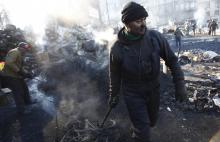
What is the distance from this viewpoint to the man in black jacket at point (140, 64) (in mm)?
3555

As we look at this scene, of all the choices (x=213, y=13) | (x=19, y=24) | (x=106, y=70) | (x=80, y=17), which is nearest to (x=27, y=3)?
(x=19, y=24)

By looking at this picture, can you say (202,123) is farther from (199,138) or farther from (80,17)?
(80,17)

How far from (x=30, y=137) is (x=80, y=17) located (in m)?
32.8

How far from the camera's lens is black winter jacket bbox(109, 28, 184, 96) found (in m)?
3.60

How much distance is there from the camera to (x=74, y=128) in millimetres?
5812

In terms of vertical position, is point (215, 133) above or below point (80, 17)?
below

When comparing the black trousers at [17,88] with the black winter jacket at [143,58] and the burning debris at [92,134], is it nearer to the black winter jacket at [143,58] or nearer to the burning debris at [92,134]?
the burning debris at [92,134]

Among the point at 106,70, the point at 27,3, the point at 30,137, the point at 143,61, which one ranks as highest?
the point at 27,3

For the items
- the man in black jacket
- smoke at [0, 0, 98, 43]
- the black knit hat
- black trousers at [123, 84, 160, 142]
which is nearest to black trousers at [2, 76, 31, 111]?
the man in black jacket

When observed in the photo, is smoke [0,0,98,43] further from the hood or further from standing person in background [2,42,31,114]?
the hood

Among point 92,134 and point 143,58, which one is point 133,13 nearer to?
point 143,58

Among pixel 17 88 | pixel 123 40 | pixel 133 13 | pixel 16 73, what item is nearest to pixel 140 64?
pixel 123 40

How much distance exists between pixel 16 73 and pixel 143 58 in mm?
4979

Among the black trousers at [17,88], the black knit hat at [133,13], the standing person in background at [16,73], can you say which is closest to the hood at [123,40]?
the black knit hat at [133,13]
